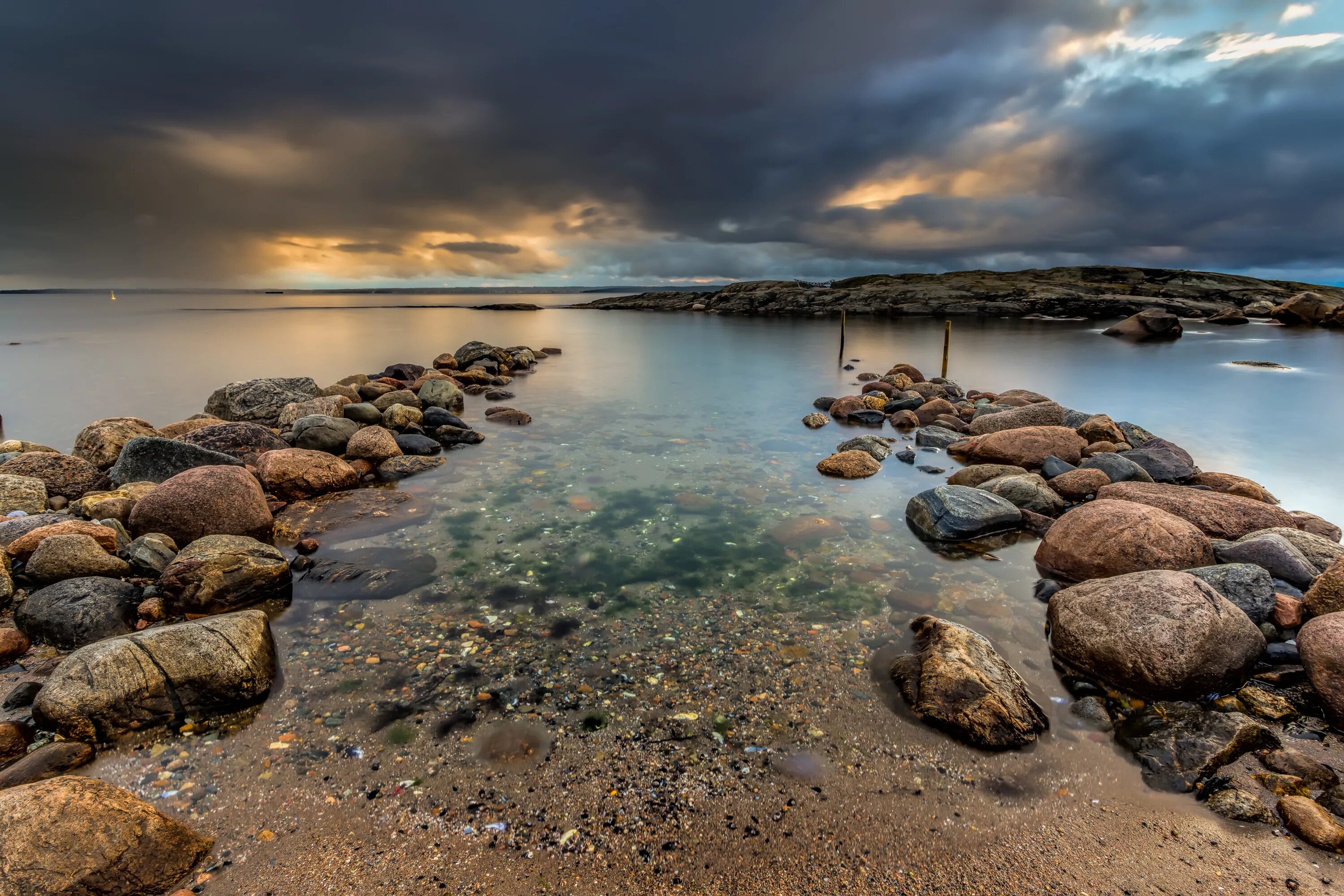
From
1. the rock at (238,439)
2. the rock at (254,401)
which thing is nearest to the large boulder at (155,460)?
the rock at (238,439)

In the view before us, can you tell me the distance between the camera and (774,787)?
14.9 feet

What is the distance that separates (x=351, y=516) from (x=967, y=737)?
981 cm

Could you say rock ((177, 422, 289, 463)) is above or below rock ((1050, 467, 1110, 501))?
above

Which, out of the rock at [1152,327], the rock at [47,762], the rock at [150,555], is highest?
the rock at [1152,327]

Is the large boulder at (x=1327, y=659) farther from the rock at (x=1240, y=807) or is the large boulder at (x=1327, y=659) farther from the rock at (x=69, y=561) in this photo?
the rock at (x=69, y=561)

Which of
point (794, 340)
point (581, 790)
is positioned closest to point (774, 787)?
point (581, 790)

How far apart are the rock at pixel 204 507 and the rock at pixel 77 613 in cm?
163

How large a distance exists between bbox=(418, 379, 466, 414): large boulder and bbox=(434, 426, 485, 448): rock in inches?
166

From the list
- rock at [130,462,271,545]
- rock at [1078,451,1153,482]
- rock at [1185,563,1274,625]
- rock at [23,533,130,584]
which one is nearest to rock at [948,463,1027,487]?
rock at [1078,451,1153,482]

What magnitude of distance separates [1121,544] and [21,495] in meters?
16.1

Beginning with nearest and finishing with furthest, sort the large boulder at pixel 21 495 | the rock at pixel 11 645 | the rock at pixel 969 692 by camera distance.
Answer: the rock at pixel 969 692 → the rock at pixel 11 645 → the large boulder at pixel 21 495

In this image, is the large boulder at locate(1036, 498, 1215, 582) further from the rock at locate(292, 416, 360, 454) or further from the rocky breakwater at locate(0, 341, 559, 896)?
the rock at locate(292, 416, 360, 454)

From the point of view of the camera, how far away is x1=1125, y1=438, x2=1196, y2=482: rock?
39.5 ft

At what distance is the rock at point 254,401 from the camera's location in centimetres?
1591
